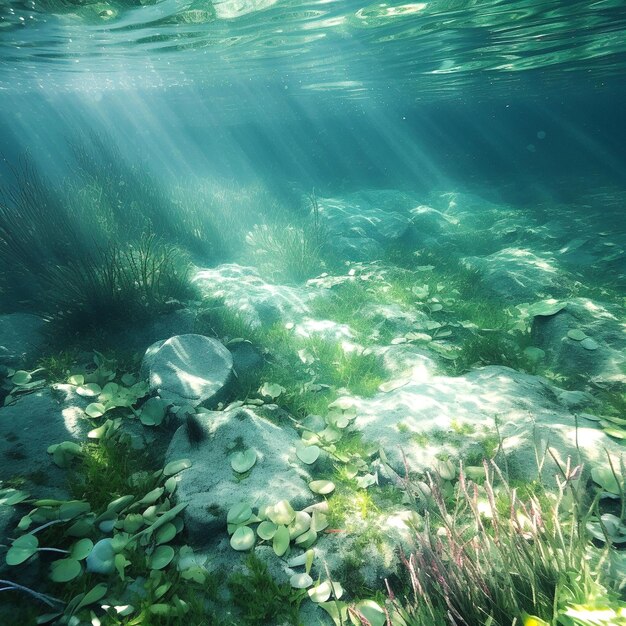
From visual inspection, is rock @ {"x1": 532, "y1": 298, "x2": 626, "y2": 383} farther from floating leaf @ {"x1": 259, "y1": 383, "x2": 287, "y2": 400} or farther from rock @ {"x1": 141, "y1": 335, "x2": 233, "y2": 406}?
rock @ {"x1": 141, "y1": 335, "x2": 233, "y2": 406}

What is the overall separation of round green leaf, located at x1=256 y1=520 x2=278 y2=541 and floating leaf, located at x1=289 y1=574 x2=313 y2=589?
322 millimetres

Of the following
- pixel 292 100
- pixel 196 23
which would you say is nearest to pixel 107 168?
pixel 196 23

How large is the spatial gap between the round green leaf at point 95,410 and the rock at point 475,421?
280 cm

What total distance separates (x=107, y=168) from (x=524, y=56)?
20.3 meters

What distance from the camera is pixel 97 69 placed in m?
17.2

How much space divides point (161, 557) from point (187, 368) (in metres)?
2.31

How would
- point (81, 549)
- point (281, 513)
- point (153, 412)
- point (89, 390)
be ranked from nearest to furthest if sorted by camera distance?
point (81, 549) → point (281, 513) → point (153, 412) → point (89, 390)

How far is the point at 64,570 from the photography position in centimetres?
226

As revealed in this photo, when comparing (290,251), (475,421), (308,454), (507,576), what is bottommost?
(290,251)

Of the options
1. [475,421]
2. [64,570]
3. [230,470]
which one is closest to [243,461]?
[230,470]

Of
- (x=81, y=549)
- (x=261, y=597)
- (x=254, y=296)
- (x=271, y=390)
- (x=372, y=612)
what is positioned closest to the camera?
(x=372, y=612)

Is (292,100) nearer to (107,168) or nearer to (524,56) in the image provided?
(524,56)

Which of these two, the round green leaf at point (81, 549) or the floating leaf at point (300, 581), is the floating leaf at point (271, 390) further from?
the round green leaf at point (81, 549)

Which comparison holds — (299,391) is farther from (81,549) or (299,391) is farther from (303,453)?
(81,549)
